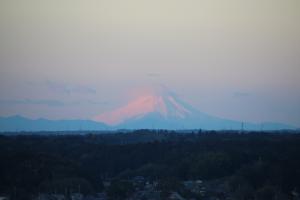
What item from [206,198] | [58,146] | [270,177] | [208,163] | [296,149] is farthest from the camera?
[58,146]

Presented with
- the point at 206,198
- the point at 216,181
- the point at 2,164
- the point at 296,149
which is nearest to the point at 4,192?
the point at 2,164

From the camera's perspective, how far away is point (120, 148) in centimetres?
7094

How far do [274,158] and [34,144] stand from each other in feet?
115

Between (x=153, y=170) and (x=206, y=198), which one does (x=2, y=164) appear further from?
(x=206, y=198)

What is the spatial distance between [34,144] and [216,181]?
119 feet

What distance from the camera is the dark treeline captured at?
4550 centimetres

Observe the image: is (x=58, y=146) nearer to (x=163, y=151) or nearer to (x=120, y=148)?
(x=120, y=148)

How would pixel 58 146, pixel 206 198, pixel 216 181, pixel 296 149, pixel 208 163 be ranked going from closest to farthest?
pixel 206 198 < pixel 216 181 < pixel 208 163 < pixel 296 149 < pixel 58 146

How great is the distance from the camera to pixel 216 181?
5181 centimetres

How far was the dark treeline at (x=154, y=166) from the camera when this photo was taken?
45.5 meters

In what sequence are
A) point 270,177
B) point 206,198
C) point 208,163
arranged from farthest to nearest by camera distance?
point 208,163
point 270,177
point 206,198

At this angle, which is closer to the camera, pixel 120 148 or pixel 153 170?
pixel 153 170

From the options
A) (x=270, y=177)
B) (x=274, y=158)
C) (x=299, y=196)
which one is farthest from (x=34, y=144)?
(x=299, y=196)

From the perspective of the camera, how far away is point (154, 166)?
194 ft
